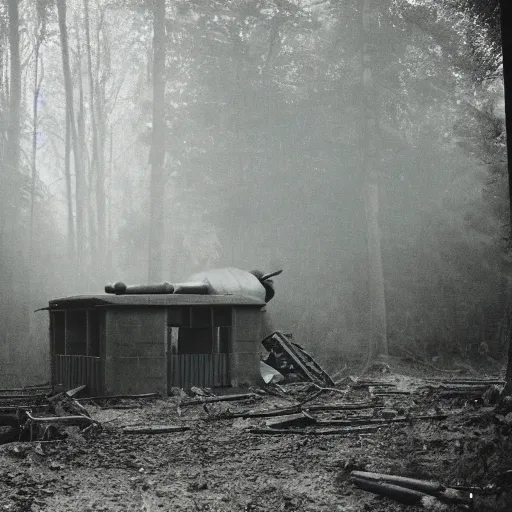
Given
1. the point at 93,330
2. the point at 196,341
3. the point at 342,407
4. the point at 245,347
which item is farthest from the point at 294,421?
the point at 93,330

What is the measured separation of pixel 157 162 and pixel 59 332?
29.9ft

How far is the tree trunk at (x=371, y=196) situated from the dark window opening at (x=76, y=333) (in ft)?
31.6

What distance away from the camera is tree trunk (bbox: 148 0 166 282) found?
23297 millimetres

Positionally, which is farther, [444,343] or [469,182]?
[469,182]

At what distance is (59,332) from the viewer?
54.7ft

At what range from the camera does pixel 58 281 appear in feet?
114

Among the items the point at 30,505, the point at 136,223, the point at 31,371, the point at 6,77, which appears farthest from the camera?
the point at 136,223

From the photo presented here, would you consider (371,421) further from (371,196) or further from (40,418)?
(371,196)

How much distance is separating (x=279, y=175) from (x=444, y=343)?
440 inches

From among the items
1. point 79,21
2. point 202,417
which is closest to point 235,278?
point 202,417

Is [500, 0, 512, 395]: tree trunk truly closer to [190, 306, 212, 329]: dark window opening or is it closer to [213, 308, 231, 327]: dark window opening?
[213, 308, 231, 327]: dark window opening

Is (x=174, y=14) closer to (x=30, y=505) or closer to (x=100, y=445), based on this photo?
(x=100, y=445)

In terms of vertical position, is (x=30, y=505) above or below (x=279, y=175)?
below

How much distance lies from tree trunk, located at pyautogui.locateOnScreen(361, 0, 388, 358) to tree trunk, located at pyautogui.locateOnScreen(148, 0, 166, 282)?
7.56 m
